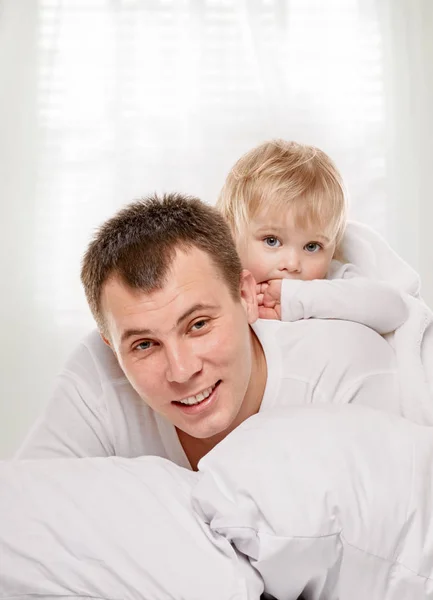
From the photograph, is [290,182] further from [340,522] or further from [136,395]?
[340,522]

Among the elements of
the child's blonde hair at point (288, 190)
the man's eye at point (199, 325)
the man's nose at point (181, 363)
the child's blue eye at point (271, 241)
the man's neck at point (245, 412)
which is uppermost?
the child's blonde hair at point (288, 190)

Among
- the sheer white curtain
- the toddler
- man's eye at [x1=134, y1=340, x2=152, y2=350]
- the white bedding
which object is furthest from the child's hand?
the sheer white curtain

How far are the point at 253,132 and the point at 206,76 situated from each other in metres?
0.28

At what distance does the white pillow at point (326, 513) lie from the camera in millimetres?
1050

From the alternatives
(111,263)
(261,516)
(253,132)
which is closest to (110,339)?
(111,263)

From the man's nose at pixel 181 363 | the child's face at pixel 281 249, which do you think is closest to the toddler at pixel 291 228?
the child's face at pixel 281 249

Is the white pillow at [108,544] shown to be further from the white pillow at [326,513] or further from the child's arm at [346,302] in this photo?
the child's arm at [346,302]

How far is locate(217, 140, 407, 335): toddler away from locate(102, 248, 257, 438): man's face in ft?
1.14

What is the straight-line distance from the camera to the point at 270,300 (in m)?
1.94

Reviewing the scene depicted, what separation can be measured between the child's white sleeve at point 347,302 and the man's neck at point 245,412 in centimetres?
17

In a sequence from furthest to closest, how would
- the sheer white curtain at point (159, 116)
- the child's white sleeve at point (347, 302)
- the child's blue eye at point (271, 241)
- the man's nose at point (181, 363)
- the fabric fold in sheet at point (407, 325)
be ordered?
the sheer white curtain at point (159, 116)
the child's blue eye at point (271, 241)
the child's white sleeve at point (347, 302)
the fabric fold in sheet at point (407, 325)
the man's nose at point (181, 363)

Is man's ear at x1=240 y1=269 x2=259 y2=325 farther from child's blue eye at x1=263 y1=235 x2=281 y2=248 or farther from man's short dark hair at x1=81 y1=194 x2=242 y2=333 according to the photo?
child's blue eye at x1=263 y1=235 x2=281 y2=248

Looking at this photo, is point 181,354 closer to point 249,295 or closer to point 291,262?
point 249,295

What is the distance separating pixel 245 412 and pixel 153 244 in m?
0.39
